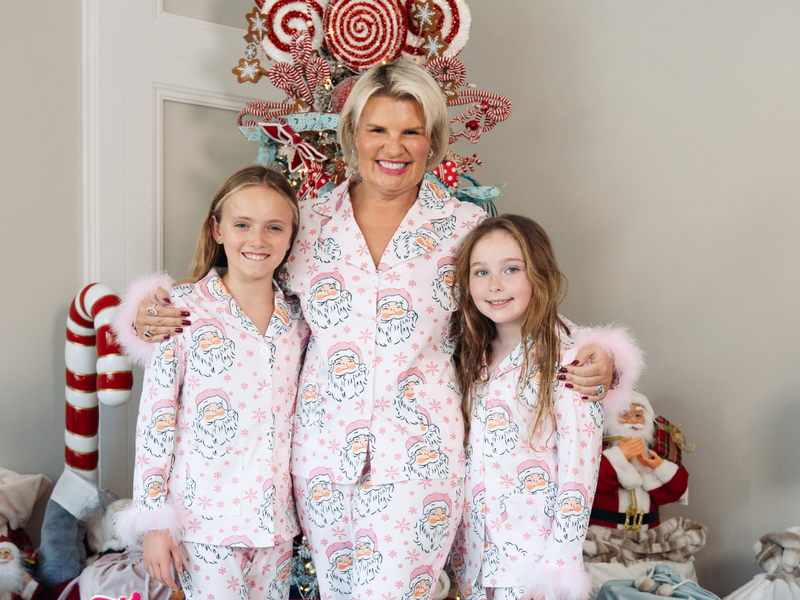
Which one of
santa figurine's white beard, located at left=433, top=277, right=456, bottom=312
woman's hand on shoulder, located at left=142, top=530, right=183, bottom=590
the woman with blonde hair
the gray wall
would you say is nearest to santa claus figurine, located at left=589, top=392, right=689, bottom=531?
the gray wall

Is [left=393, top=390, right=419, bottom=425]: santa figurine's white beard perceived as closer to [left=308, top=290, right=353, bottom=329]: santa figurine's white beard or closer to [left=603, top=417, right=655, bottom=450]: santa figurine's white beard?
[left=308, top=290, right=353, bottom=329]: santa figurine's white beard

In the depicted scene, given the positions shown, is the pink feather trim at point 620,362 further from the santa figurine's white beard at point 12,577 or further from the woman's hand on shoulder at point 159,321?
the santa figurine's white beard at point 12,577

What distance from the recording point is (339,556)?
5.27ft

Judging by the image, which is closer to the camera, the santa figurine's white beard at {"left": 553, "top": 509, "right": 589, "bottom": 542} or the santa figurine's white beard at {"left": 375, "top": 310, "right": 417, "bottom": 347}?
the santa figurine's white beard at {"left": 553, "top": 509, "right": 589, "bottom": 542}

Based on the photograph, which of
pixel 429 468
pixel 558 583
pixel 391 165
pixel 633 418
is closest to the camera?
pixel 558 583

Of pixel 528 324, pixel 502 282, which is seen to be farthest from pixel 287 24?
pixel 528 324

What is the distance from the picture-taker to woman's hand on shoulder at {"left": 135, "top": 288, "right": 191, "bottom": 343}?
5.23 feet

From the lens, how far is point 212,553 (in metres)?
1.54

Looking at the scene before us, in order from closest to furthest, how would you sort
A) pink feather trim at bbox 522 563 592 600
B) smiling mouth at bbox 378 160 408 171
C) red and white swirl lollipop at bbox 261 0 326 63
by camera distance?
pink feather trim at bbox 522 563 592 600 → smiling mouth at bbox 378 160 408 171 → red and white swirl lollipop at bbox 261 0 326 63

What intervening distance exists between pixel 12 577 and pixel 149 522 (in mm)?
711

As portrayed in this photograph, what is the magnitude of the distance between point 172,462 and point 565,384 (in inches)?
35.7

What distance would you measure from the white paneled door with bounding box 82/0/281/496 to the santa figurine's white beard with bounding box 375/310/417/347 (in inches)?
50.0

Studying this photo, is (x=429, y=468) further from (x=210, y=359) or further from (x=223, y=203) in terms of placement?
(x=223, y=203)

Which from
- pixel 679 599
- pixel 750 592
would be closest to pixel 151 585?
pixel 679 599
